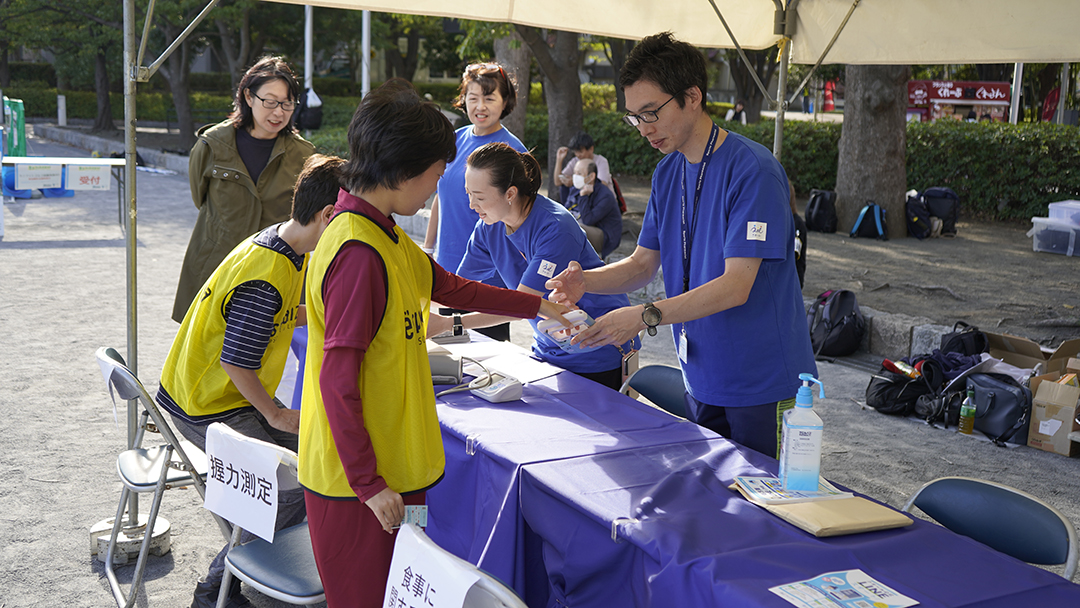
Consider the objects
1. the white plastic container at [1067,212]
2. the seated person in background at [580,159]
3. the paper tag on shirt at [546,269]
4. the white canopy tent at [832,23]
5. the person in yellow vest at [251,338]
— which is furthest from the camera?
the white plastic container at [1067,212]

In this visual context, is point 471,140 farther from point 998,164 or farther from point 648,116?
point 998,164

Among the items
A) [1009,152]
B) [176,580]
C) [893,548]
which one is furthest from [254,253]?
[1009,152]

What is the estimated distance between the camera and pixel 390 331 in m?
1.77

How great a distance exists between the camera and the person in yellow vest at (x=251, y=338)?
7.88 ft

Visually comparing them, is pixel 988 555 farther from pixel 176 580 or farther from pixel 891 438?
pixel 891 438

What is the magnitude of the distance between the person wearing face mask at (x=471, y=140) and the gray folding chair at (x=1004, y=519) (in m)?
2.29

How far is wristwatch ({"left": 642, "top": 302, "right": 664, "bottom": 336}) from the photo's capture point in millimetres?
2355

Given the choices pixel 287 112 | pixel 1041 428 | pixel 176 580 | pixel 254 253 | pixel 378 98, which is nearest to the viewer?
pixel 378 98

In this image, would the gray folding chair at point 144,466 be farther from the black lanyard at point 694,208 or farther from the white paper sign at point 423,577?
the black lanyard at point 694,208

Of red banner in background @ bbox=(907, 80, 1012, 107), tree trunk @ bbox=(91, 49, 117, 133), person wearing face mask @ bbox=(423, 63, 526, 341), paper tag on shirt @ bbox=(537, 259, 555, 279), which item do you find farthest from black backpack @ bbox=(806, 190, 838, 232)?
tree trunk @ bbox=(91, 49, 117, 133)

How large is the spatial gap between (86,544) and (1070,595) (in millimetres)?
3126

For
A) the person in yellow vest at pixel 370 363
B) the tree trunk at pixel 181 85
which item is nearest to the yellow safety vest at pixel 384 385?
the person in yellow vest at pixel 370 363

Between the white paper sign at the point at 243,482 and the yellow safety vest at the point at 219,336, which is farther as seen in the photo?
the yellow safety vest at the point at 219,336

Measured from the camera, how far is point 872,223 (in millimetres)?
10422
